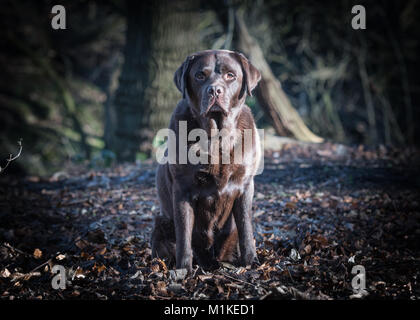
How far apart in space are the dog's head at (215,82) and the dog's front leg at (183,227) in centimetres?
69

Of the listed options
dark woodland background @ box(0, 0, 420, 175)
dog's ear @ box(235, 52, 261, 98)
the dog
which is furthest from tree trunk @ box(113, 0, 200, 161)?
dog's ear @ box(235, 52, 261, 98)

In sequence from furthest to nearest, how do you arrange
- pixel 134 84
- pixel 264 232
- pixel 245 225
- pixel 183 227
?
pixel 134 84 < pixel 264 232 < pixel 245 225 < pixel 183 227

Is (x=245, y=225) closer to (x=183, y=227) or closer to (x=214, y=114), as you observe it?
(x=183, y=227)

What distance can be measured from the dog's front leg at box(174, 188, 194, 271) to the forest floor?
0.38 feet

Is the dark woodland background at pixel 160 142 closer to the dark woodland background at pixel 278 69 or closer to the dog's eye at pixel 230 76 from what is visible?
the dark woodland background at pixel 278 69

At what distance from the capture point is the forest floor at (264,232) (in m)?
3.38

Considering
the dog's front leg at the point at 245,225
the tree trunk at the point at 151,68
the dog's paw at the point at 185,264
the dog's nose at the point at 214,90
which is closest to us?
Answer: the dog's nose at the point at 214,90

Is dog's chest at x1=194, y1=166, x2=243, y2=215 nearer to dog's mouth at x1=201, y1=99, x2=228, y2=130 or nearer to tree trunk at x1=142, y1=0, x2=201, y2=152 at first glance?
dog's mouth at x1=201, y1=99, x2=228, y2=130

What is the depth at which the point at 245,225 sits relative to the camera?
3.64 m

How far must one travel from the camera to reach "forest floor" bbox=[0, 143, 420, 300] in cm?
338

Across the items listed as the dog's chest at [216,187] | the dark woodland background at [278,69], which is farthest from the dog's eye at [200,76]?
the dark woodland background at [278,69]

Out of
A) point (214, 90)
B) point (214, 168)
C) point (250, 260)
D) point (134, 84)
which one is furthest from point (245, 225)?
point (134, 84)

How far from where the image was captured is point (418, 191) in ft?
19.1

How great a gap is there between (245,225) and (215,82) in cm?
127
